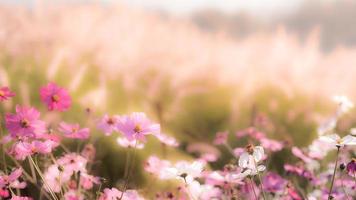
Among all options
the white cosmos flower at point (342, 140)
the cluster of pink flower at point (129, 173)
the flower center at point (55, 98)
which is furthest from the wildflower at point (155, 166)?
the white cosmos flower at point (342, 140)

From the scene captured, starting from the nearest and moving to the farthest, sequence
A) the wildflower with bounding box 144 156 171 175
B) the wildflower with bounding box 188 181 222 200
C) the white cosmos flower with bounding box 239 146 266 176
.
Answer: the white cosmos flower with bounding box 239 146 266 176, the wildflower with bounding box 188 181 222 200, the wildflower with bounding box 144 156 171 175

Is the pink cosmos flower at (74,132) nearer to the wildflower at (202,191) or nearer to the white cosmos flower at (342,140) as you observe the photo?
the wildflower at (202,191)

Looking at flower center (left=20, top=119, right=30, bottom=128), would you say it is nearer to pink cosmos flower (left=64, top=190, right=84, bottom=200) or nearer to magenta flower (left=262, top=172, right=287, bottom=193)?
pink cosmos flower (left=64, top=190, right=84, bottom=200)

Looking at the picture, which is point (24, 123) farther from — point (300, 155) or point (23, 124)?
point (300, 155)

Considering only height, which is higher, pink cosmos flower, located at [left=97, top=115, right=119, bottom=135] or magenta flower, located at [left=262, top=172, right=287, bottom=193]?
pink cosmos flower, located at [left=97, top=115, right=119, bottom=135]

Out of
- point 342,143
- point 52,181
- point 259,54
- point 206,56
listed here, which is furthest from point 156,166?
point 259,54

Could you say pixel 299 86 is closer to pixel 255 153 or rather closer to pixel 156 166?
pixel 156 166

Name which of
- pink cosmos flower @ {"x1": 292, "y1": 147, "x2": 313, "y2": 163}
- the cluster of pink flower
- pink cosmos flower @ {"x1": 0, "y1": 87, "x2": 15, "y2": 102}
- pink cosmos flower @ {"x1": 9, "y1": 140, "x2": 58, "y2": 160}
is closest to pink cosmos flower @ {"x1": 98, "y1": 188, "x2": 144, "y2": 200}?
the cluster of pink flower
